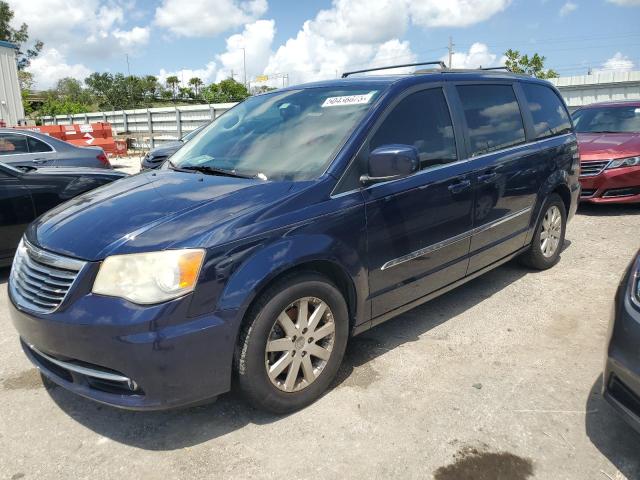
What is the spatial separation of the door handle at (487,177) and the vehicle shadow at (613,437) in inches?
64.5

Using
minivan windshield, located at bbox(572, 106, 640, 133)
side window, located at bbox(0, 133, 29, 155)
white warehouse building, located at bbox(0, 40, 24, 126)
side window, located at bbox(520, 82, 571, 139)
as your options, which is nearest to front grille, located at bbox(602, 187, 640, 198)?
minivan windshield, located at bbox(572, 106, 640, 133)

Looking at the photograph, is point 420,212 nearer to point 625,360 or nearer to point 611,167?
point 625,360

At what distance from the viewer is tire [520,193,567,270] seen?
4750 millimetres

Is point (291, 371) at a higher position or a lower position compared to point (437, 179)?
lower

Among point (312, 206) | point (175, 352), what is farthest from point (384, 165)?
point (175, 352)

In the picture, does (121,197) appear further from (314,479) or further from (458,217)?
(458,217)

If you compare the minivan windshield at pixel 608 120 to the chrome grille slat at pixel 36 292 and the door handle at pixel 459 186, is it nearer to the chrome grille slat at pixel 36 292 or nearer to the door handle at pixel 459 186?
the door handle at pixel 459 186

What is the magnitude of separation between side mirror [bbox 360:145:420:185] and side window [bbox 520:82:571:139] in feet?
7.36

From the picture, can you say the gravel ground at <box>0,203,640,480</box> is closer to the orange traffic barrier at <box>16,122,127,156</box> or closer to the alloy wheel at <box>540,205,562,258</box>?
the alloy wheel at <box>540,205,562,258</box>

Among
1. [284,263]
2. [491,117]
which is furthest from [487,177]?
[284,263]

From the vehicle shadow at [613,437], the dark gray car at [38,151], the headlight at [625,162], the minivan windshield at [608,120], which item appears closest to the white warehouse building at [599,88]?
the minivan windshield at [608,120]

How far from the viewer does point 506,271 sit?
16.6ft

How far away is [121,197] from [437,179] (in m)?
1.98

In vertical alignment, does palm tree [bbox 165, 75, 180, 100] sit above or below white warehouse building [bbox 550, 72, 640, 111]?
above
